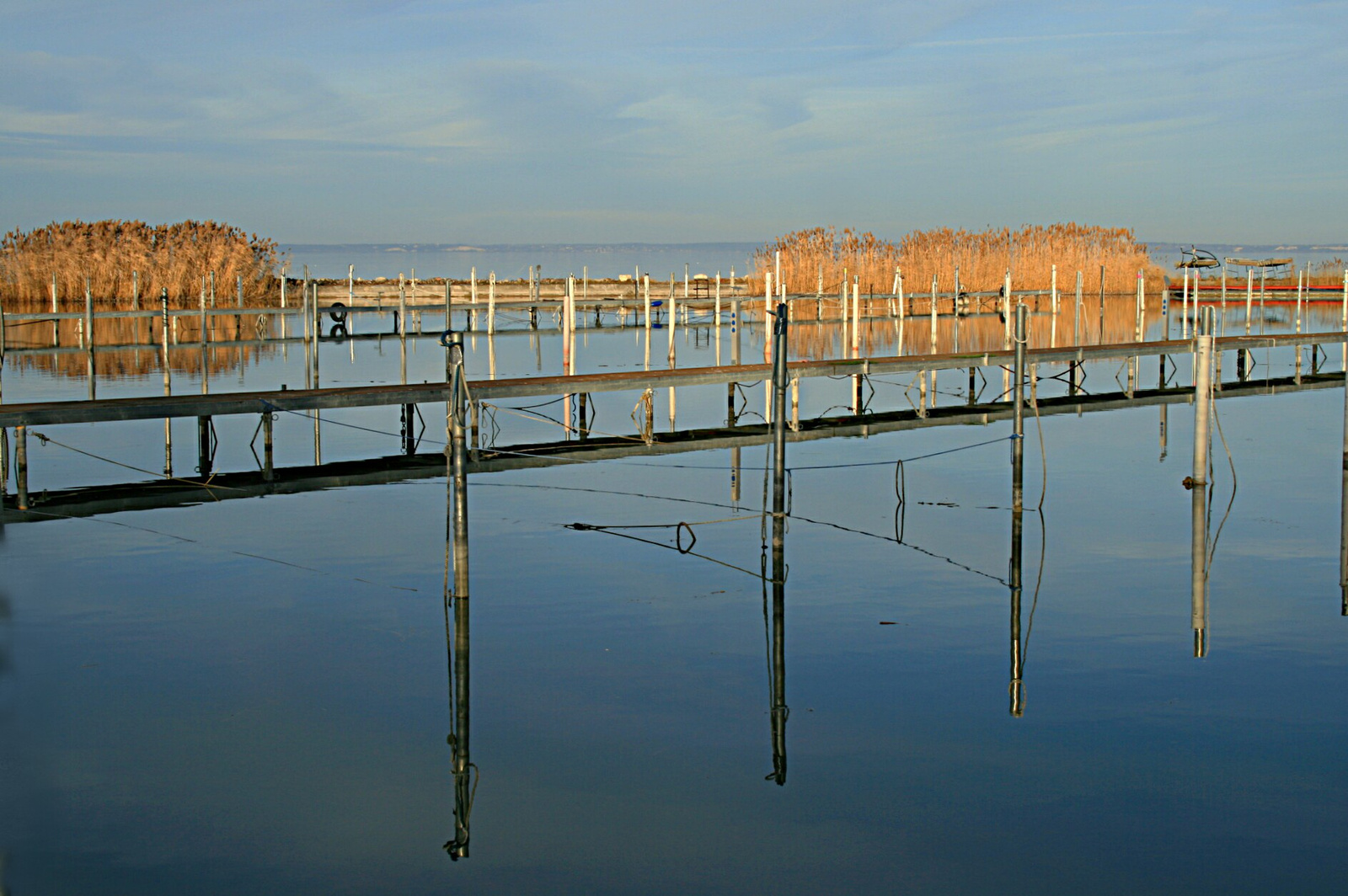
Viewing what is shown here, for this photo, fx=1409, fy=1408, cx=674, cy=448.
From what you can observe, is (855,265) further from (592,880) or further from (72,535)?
(592,880)

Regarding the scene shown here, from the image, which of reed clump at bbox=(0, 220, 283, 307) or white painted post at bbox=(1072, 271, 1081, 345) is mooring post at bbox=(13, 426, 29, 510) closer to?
white painted post at bbox=(1072, 271, 1081, 345)

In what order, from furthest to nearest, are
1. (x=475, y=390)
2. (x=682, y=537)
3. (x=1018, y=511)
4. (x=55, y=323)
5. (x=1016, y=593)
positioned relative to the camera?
(x=55, y=323) → (x=475, y=390) → (x=682, y=537) → (x=1018, y=511) → (x=1016, y=593)

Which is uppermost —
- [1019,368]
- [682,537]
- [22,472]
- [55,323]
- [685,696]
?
[55,323]

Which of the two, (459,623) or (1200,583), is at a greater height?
(1200,583)

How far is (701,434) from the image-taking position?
15352mm

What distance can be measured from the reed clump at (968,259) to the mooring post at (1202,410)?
30.0 meters

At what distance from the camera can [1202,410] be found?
28.6 feet

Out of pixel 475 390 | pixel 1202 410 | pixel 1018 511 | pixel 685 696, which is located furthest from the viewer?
pixel 475 390

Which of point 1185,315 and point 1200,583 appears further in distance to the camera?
point 1185,315

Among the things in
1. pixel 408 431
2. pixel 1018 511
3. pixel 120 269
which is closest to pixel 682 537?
pixel 1018 511

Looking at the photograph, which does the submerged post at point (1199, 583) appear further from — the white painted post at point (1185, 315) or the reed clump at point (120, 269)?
the reed clump at point (120, 269)

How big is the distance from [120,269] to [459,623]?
33.1m

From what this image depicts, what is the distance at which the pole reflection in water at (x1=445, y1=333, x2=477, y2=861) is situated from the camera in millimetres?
6039

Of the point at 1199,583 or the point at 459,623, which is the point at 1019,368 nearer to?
the point at 1199,583
